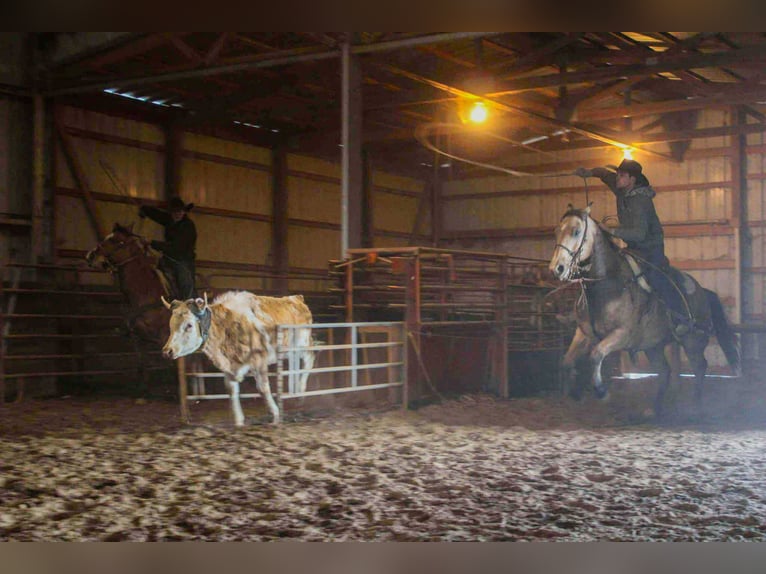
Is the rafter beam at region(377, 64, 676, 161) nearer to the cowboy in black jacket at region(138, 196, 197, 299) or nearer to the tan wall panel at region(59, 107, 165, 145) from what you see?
the cowboy in black jacket at region(138, 196, 197, 299)

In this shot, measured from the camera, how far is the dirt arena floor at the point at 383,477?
418cm

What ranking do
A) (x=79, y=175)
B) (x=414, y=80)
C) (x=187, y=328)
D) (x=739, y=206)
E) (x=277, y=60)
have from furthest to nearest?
(x=739, y=206), (x=414, y=80), (x=79, y=175), (x=277, y=60), (x=187, y=328)

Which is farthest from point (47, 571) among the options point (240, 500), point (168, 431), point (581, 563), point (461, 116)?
point (461, 116)

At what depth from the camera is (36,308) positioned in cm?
986

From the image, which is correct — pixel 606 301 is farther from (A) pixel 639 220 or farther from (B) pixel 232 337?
(B) pixel 232 337

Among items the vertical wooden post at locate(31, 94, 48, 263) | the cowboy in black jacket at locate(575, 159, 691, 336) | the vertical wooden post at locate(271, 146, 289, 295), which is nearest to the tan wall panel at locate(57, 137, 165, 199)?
the vertical wooden post at locate(31, 94, 48, 263)

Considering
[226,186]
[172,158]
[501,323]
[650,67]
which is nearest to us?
[501,323]

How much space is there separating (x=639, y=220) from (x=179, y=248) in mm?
4646

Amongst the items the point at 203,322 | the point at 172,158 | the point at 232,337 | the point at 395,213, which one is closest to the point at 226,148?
the point at 172,158

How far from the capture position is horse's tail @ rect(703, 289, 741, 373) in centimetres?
940

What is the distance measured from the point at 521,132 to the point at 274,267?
211 inches

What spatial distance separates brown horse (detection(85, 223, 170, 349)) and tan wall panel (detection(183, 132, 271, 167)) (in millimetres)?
4196

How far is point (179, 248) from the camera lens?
9000 mm

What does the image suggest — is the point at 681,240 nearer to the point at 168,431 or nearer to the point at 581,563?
the point at 168,431
